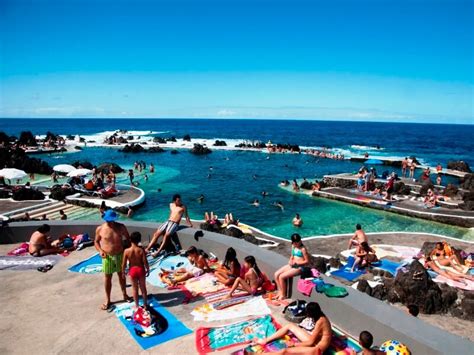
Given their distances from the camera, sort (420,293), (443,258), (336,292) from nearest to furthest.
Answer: (336,292)
(420,293)
(443,258)

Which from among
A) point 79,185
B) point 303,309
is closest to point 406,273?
point 303,309

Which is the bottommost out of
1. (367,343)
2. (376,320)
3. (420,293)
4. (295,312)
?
(420,293)

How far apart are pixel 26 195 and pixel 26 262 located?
17093 mm

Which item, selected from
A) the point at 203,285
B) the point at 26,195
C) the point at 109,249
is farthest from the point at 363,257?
the point at 26,195

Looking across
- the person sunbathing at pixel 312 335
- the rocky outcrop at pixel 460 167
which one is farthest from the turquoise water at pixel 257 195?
the person sunbathing at pixel 312 335

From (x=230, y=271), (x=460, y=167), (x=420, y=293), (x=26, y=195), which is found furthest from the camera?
(x=460, y=167)

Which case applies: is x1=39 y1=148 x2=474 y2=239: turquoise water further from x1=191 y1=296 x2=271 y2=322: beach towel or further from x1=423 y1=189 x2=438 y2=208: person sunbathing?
x1=191 y1=296 x2=271 y2=322: beach towel

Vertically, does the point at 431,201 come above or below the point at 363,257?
below

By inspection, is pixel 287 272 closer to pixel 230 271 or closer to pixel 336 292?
pixel 336 292

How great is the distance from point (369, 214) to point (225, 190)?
13938mm

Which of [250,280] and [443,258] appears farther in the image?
[443,258]

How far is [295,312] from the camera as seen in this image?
6.16 m

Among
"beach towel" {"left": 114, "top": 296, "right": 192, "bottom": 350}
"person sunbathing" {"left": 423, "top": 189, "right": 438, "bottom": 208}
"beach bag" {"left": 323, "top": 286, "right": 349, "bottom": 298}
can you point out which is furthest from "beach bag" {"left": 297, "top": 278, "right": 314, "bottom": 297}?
"person sunbathing" {"left": 423, "top": 189, "right": 438, "bottom": 208}

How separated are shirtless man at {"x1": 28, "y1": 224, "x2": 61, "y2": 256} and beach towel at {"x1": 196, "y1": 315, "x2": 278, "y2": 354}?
540cm
